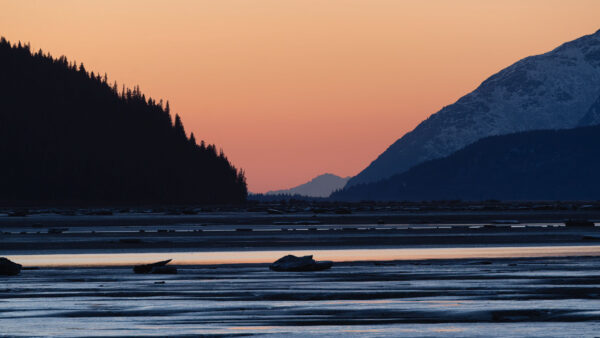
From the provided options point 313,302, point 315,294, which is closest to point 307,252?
point 315,294

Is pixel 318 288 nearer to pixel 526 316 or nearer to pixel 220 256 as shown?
→ pixel 526 316

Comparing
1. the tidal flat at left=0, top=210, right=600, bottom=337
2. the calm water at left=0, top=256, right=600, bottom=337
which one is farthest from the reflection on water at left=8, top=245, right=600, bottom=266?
the calm water at left=0, top=256, right=600, bottom=337

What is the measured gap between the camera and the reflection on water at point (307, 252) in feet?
142

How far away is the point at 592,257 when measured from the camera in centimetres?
4247

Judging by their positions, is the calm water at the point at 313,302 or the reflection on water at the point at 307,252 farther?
the reflection on water at the point at 307,252

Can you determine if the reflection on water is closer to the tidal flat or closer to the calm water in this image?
the tidal flat

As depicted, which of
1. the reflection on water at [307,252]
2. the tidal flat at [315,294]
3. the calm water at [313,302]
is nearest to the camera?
the calm water at [313,302]

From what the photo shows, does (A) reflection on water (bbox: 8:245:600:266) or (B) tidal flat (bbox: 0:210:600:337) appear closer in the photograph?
(B) tidal flat (bbox: 0:210:600:337)

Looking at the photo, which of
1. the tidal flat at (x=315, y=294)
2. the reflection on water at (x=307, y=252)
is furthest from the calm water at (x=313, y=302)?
the reflection on water at (x=307, y=252)

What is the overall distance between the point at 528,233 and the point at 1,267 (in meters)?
41.5

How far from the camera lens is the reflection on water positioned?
43350mm

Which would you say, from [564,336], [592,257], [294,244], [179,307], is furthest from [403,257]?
[564,336]

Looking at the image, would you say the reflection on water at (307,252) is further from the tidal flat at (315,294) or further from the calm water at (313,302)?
the calm water at (313,302)

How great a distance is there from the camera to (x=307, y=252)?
50844 mm
